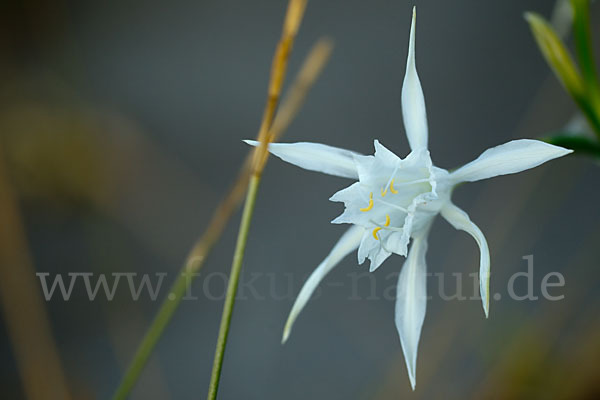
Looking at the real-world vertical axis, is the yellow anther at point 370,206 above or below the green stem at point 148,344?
above

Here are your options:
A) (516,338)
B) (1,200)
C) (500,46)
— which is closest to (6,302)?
(1,200)

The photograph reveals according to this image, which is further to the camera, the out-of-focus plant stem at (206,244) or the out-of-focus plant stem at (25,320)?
the out-of-focus plant stem at (25,320)

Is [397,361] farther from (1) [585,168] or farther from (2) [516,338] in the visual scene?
(1) [585,168]

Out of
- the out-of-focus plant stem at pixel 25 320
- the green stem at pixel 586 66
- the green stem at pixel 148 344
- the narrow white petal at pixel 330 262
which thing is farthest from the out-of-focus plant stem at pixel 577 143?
the out-of-focus plant stem at pixel 25 320

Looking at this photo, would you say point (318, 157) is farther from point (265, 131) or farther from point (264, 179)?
point (264, 179)

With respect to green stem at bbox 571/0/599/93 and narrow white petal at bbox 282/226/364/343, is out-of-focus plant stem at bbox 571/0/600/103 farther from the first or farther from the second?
narrow white petal at bbox 282/226/364/343

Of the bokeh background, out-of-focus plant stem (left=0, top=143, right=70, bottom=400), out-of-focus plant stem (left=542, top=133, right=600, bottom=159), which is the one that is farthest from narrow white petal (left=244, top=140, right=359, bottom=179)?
the bokeh background

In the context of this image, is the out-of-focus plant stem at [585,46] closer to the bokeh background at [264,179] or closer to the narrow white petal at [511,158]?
the narrow white petal at [511,158]
